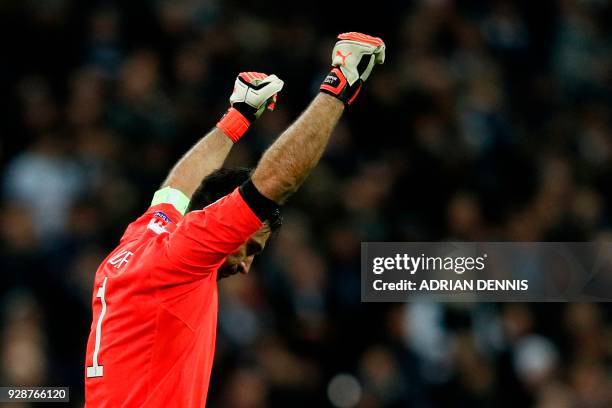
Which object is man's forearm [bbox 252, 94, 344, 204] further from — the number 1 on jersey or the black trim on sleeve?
the number 1 on jersey

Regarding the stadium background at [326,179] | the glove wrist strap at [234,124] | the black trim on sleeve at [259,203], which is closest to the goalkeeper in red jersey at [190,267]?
the black trim on sleeve at [259,203]

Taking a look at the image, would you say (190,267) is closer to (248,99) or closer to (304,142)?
(304,142)

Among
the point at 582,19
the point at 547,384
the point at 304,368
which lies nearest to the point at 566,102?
the point at 582,19

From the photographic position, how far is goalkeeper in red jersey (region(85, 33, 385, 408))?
11.0 ft

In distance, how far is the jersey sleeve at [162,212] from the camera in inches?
170

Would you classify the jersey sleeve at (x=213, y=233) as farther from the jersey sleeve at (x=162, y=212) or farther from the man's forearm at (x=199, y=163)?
the man's forearm at (x=199, y=163)

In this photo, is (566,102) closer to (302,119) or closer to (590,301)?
(590,301)

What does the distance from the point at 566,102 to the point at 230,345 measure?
510 centimetres

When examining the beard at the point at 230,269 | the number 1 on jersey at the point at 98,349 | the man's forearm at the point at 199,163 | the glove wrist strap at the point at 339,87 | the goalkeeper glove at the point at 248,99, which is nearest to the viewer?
the glove wrist strap at the point at 339,87

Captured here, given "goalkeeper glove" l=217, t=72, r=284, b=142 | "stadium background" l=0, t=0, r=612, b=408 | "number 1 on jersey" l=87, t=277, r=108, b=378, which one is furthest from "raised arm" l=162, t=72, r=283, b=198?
"stadium background" l=0, t=0, r=612, b=408

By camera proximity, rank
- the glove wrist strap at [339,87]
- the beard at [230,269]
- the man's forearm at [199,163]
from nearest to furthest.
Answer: the glove wrist strap at [339,87]
the beard at [230,269]
the man's forearm at [199,163]

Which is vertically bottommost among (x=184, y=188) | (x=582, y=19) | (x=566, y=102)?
(x=184, y=188)

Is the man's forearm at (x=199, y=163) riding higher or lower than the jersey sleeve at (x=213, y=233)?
higher

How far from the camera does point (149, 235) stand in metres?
4.16
